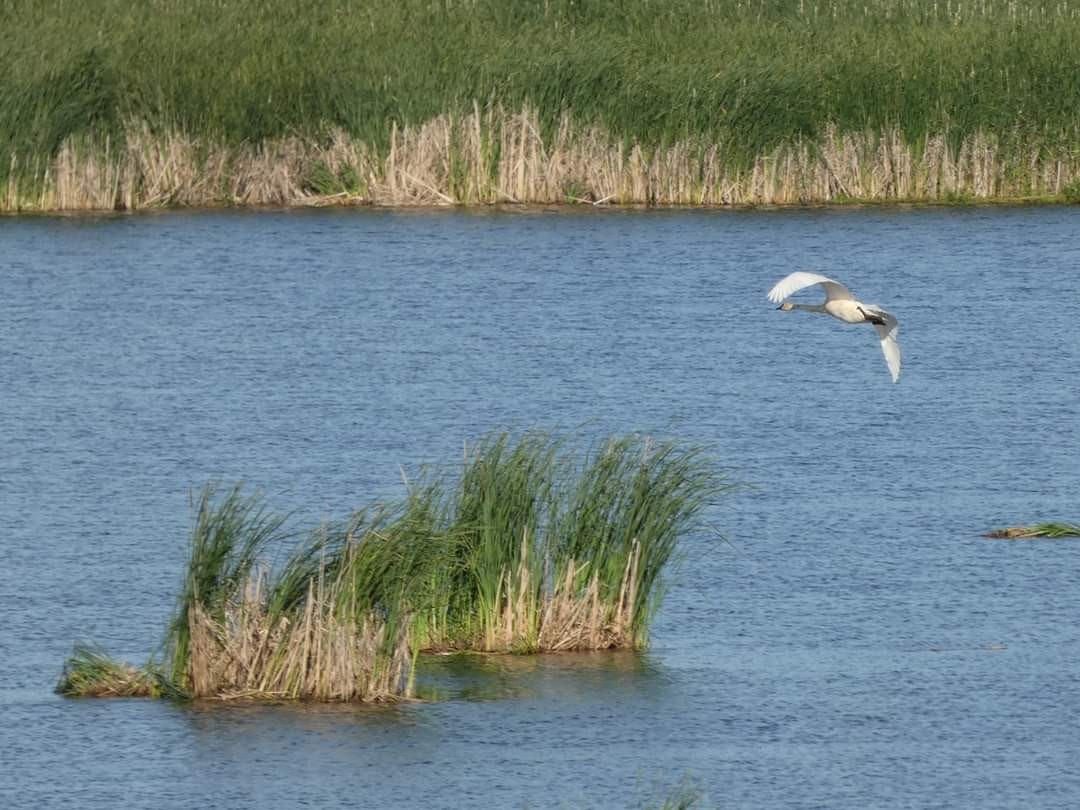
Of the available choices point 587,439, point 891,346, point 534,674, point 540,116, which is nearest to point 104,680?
point 534,674

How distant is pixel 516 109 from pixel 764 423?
10.3 m

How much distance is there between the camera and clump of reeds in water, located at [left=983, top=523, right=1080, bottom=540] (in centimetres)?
1484

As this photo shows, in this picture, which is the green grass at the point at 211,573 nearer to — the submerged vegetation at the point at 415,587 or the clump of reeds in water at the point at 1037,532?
the submerged vegetation at the point at 415,587

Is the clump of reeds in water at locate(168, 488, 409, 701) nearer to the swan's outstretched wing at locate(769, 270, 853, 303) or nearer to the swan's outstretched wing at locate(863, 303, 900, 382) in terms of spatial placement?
the swan's outstretched wing at locate(769, 270, 853, 303)

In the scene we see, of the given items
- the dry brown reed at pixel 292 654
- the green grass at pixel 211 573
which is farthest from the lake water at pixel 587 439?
the green grass at pixel 211 573

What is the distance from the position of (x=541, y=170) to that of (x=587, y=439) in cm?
1128

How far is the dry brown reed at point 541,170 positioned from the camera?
28.3m

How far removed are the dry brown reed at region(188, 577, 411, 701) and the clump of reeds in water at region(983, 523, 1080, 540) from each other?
15.8 feet

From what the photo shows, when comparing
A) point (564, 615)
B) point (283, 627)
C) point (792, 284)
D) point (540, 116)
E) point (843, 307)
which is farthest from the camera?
point (540, 116)

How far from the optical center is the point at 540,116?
28.2 meters

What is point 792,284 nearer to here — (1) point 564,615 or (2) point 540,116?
(1) point 564,615

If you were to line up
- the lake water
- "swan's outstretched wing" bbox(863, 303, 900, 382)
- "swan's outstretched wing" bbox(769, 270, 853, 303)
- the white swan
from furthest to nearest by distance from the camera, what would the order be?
1. "swan's outstretched wing" bbox(863, 303, 900, 382)
2. the white swan
3. "swan's outstretched wing" bbox(769, 270, 853, 303)
4. the lake water

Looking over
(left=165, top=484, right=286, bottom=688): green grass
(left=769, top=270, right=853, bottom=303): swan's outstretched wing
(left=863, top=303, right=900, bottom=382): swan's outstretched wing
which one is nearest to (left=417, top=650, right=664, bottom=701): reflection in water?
(left=165, top=484, right=286, bottom=688): green grass

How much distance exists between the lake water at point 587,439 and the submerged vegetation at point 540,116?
1.68 ft
